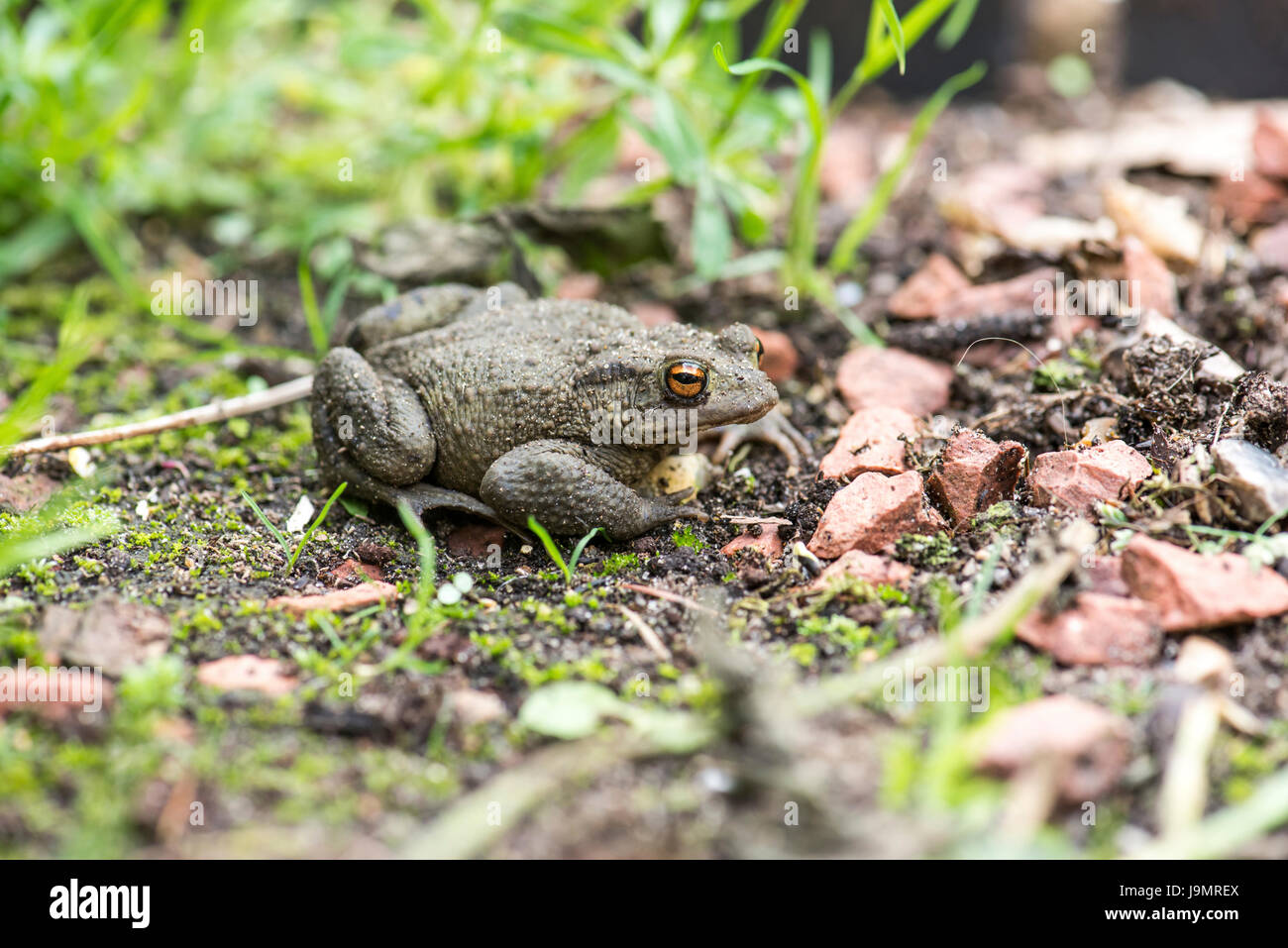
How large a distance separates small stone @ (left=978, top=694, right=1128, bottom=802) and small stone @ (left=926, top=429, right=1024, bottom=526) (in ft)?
3.83

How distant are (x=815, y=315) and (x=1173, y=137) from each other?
2.96m

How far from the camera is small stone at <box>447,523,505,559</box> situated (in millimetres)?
4191

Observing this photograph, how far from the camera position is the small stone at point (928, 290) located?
525 cm

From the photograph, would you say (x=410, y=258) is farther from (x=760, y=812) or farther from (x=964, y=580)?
(x=760, y=812)

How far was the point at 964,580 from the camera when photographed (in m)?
3.51

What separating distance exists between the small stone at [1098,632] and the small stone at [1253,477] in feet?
1.94

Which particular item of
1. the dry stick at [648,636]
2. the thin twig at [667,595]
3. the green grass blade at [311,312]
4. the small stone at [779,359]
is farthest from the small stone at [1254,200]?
the green grass blade at [311,312]

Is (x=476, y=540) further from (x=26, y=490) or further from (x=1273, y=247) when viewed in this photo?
(x=1273, y=247)

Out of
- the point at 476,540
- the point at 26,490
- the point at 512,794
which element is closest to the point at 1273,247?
the point at 476,540

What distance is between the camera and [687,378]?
4.09m

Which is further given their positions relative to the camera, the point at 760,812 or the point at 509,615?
the point at 509,615

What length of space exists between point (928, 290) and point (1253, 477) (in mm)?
2256

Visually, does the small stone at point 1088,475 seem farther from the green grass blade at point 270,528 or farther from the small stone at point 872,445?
the green grass blade at point 270,528
